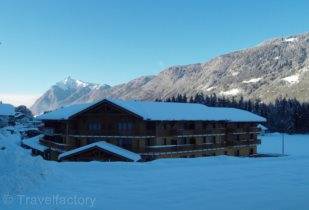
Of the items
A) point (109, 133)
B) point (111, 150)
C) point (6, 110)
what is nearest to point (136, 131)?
point (109, 133)

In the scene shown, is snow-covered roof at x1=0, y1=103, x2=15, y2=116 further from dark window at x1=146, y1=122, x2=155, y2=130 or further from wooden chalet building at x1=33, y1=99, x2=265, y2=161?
dark window at x1=146, y1=122, x2=155, y2=130

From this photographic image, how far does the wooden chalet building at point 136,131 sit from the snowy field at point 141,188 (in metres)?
23.3

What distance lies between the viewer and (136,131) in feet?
171

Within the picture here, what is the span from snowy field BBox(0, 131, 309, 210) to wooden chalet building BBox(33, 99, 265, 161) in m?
23.3

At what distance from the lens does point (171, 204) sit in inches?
703

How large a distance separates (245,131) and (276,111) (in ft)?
305

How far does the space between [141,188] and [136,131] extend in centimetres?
3088

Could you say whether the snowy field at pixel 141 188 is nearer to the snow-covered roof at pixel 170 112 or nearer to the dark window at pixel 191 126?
the snow-covered roof at pixel 170 112

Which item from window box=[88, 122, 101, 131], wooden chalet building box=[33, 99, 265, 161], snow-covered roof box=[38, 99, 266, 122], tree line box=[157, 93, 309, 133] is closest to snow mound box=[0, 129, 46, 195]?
wooden chalet building box=[33, 99, 265, 161]

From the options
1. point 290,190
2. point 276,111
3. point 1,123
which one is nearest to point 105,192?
point 290,190

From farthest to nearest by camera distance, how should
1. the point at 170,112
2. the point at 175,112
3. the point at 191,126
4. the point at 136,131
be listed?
the point at 191,126, the point at 175,112, the point at 170,112, the point at 136,131

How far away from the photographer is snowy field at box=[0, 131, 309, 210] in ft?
57.5

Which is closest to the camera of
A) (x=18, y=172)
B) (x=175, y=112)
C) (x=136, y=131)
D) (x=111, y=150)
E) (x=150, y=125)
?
(x=18, y=172)

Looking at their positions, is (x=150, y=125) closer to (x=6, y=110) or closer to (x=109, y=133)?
(x=109, y=133)
